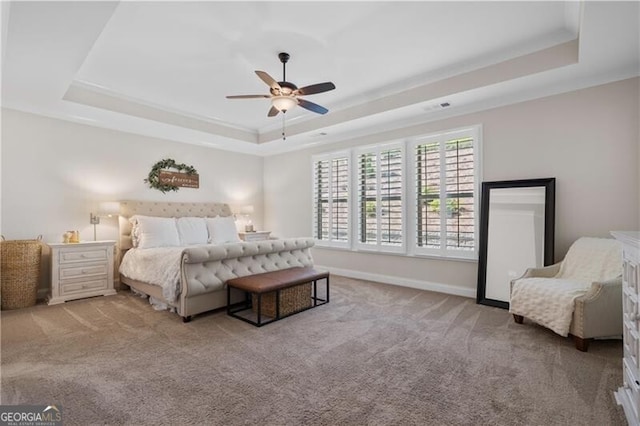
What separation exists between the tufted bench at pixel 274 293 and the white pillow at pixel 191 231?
→ 174cm

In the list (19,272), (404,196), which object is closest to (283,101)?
(404,196)

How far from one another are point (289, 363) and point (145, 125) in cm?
441

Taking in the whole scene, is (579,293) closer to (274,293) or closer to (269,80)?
(274,293)

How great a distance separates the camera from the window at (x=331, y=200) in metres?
5.80

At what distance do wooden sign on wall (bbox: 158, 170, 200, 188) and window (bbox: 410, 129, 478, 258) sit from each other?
4.05 meters

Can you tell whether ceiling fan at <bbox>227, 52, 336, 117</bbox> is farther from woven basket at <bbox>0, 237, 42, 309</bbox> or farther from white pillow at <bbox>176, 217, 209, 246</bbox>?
woven basket at <bbox>0, 237, 42, 309</bbox>

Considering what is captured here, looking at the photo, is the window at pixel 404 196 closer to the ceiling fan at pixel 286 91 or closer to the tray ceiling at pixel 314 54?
the tray ceiling at pixel 314 54

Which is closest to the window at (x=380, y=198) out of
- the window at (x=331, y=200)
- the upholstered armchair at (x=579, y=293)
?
the window at (x=331, y=200)

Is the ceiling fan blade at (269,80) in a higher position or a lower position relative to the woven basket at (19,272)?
higher

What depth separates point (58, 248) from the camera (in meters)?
4.09

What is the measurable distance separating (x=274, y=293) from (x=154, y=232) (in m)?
2.43

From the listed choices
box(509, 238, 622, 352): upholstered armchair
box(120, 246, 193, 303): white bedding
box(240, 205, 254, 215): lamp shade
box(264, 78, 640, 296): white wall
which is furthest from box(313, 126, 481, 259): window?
box(120, 246, 193, 303): white bedding

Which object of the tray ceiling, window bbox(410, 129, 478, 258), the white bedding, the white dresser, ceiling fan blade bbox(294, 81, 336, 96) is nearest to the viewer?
the white dresser

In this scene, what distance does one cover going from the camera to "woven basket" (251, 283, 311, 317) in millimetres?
3520
